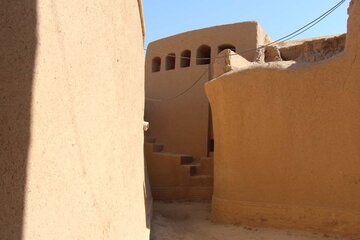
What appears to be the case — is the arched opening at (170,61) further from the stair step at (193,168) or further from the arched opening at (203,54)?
the stair step at (193,168)

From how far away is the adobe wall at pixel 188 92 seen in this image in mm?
12148

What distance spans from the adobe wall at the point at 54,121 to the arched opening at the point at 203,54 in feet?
37.6

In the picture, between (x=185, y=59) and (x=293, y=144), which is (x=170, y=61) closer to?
(x=185, y=59)

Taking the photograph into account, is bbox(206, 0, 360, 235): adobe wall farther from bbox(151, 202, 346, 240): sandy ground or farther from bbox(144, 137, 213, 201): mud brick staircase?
bbox(144, 137, 213, 201): mud brick staircase

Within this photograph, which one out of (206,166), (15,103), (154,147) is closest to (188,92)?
(154,147)

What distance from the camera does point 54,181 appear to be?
4.25 feet

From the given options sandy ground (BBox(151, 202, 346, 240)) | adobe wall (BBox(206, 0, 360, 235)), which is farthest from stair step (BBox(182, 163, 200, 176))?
adobe wall (BBox(206, 0, 360, 235))

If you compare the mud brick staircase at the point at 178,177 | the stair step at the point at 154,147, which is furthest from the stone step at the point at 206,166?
the stair step at the point at 154,147

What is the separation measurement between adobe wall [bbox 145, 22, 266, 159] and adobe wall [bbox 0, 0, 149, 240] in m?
10.1

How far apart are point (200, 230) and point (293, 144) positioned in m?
2.49

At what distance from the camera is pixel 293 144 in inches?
260

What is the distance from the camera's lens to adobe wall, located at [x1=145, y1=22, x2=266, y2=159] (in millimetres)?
12148

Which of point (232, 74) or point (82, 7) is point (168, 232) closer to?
point (232, 74)

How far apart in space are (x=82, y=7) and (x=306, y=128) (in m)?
5.56
